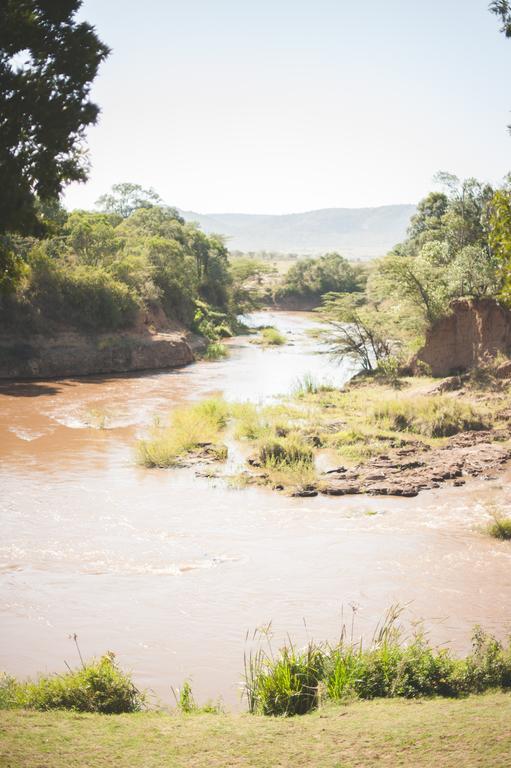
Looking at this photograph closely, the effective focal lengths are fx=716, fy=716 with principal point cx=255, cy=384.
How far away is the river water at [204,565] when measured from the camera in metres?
9.26

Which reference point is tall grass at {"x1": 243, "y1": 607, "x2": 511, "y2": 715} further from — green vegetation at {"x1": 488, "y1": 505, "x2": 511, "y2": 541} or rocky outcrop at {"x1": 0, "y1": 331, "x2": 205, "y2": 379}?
rocky outcrop at {"x1": 0, "y1": 331, "x2": 205, "y2": 379}

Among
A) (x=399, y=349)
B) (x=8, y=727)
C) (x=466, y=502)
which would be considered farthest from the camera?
(x=399, y=349)

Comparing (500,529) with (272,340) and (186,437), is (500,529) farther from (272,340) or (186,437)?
(272,340)

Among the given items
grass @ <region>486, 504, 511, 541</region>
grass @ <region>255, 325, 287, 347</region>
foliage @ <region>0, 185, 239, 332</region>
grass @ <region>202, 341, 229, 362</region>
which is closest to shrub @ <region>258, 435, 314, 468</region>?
grass @ <region>486, 504, 511, 541</region>

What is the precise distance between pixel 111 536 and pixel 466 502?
7.53 meters

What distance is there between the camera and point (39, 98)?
32.7 ft

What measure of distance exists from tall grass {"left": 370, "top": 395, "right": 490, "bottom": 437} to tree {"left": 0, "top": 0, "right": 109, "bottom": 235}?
1382 cm

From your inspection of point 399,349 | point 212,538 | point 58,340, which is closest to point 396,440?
point 212,538

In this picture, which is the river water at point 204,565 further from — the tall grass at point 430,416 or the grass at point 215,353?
the grass at point 215,353

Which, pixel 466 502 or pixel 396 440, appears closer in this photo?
pixel 466 502

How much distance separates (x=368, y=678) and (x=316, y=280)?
74.3 metres

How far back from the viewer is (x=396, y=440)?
20266 mm

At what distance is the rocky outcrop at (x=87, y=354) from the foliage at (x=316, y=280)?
4100 centimetres

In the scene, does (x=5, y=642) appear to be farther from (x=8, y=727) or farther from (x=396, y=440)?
(x=396, y=440)
